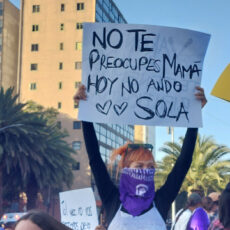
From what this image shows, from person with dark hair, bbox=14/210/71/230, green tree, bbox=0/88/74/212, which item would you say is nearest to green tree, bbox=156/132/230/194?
green tree, bbox=0/88/74/212

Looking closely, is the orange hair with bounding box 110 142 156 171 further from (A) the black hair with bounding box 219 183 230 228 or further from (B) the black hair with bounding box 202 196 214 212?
(B) the black hair with bounding box 202 196 214 212

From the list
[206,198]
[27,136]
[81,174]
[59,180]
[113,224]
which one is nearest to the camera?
[113,224]

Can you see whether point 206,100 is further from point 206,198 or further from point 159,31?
point 206,198

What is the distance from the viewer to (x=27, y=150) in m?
35.2

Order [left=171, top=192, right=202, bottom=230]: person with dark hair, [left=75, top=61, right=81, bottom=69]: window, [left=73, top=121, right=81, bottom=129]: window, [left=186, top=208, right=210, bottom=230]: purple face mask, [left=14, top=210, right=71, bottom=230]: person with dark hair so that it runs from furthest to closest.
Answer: [left=75, top=61, right=81, bottom=69]: window → [left=73, top=121, right=81, bottom=129]: window → [left=171, top=192, right=202, bottom=230]: person with dark hair → [left=186, top=208, right=210, bottom=230]: purple face mask → [left=14, top=210, right=71, bottom=230]: person with dark hair

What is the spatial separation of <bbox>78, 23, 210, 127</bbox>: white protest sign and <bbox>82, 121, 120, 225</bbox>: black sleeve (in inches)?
11.2

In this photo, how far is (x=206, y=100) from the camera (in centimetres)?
389

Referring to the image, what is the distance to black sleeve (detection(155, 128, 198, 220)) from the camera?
3.51 meters

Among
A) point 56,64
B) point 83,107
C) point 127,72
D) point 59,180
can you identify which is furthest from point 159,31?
point 56,64

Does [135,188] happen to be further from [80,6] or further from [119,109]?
[80,6]

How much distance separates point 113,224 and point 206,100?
1.14 m

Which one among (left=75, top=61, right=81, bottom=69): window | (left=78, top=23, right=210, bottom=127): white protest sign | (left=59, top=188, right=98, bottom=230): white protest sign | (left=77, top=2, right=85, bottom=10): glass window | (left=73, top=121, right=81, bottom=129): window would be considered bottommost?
(left=59, top=188, right=98, bottom=230): white protest sign

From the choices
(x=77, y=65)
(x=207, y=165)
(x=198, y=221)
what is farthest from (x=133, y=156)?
(x=77, y=65)

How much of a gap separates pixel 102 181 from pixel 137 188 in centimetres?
24
